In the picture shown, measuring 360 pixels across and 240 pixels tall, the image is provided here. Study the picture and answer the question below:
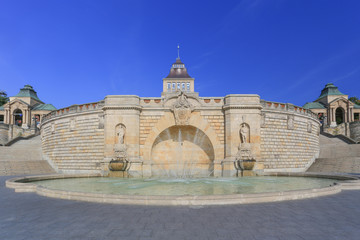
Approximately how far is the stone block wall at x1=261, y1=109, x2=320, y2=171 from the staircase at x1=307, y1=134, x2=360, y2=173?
1508 millimetres

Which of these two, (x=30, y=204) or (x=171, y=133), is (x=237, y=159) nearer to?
(x=171, y=133)

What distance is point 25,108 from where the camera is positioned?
67.7m

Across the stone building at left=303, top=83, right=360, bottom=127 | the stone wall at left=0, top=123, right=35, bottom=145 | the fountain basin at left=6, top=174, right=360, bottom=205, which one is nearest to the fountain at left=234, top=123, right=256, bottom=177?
the fountain basin at left=6, top=174, right=360, bottom=205

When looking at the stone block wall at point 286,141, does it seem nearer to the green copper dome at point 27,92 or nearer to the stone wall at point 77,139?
the stone wall at point 77,139

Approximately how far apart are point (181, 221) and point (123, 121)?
53.2ft

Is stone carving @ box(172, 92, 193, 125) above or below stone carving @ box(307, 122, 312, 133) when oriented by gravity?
above

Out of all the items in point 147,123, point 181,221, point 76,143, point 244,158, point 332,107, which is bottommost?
point 181,221

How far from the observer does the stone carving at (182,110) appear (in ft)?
71.4

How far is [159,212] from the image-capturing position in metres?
6.94

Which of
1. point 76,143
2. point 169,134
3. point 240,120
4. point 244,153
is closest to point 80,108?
point 76,143

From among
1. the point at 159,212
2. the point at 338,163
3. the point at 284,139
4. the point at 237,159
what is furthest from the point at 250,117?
the point at 159,212

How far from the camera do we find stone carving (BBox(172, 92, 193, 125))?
21.8m

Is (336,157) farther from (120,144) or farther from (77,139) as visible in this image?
(77,139)

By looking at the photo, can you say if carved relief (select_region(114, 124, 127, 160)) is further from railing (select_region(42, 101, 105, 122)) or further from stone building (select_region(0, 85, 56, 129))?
stone building (select_region(0, 85, 56, 129))
